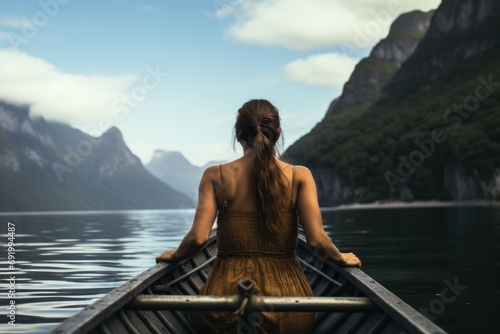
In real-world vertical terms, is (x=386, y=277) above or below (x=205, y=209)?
below

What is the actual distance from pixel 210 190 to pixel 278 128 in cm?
91

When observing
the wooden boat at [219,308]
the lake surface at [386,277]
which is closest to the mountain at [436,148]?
the lake surface at [386,277]

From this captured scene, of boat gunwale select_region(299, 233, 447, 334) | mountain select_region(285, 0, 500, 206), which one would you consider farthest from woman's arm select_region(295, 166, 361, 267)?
mountain select_region(285, 0, 500, 206)

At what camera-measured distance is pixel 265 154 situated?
225 inches

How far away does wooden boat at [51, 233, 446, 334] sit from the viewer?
492cm

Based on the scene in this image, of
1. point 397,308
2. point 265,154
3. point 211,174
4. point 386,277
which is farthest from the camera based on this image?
point 386,277

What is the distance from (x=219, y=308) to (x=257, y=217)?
105cm

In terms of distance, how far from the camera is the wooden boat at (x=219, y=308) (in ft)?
16.1

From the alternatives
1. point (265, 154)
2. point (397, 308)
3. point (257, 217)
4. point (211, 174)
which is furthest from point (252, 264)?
point (397, 308)

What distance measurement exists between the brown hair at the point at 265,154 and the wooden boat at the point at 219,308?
2.95 ft

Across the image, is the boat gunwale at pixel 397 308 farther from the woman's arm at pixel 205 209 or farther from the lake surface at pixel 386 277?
the lake surface at pixel 386 277

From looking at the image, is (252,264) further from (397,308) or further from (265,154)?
(397,308)

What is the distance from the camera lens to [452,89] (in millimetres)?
185000

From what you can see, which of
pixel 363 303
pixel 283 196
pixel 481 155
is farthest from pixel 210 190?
pixel 481 155
